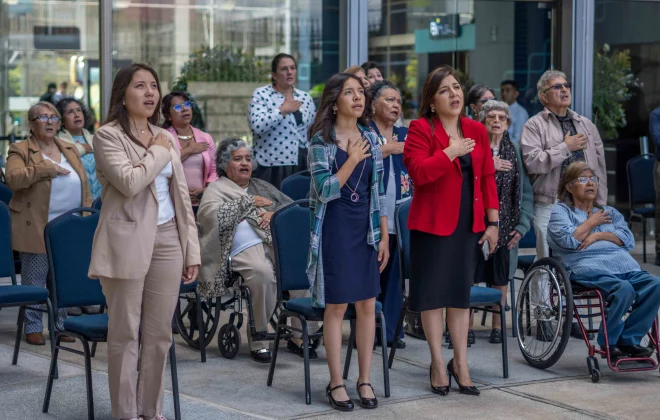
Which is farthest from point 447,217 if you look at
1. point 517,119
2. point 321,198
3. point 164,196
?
point 517,119

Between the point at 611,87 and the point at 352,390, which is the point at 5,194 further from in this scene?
the point at 611,87

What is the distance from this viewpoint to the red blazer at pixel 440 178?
5.64m

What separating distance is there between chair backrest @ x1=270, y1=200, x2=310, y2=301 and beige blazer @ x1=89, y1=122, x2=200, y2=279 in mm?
1462

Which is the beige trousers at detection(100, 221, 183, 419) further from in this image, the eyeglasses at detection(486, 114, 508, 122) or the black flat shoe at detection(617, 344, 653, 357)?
the eyeglasses at detection(486, 114, 508, 122)

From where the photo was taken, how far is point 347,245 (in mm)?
5500

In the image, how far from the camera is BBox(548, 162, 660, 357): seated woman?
6.24 metres

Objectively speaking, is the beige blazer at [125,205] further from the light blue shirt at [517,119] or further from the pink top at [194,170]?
the light blue shirt at [517,119]

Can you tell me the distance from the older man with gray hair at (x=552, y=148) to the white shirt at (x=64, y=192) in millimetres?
3006

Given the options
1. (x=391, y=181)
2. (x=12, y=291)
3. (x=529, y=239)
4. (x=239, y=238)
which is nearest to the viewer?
(x=12, y=291)

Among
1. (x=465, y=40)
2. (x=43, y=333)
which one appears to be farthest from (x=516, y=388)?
(x=465, y=40)

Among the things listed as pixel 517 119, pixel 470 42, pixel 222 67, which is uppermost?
pixel 470 42

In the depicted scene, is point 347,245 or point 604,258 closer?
point 347,245

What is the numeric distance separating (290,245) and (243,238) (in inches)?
20.4

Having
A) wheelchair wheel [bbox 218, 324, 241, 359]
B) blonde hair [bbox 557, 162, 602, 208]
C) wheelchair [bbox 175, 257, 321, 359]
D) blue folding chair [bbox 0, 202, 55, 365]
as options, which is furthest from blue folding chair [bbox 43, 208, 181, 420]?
blonde hair [bbox 557, 162, 602, 208]
